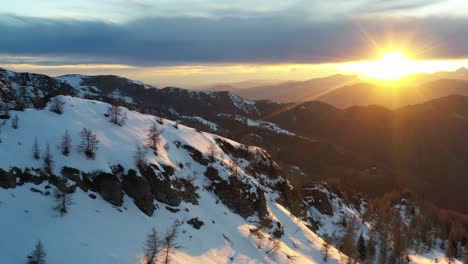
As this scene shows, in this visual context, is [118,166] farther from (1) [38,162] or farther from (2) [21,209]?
(2) [21,209]

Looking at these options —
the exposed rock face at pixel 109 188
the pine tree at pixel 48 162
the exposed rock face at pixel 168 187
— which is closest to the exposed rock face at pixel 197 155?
the exposed rock face at pixel 168 187

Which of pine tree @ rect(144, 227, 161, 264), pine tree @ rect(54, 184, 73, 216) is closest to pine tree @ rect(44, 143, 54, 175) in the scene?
pine tree @ rect(54, 184, 73, 216)

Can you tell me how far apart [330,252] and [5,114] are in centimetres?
6850

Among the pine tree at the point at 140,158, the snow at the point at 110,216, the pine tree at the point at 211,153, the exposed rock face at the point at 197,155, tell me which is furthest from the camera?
the pine tree at the point at 211,153

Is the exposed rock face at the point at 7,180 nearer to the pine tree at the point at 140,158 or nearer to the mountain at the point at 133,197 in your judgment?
the mountain at the point at 133,197

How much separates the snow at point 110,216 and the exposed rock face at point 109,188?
1099mm

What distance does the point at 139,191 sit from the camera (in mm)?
57125

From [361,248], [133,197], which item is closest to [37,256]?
[133,197]

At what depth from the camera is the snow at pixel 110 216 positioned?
42.1m

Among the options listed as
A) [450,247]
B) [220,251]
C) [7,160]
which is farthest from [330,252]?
[450,247]

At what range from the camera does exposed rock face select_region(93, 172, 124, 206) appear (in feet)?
176

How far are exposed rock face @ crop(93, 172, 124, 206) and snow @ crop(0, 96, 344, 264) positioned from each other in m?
1.10

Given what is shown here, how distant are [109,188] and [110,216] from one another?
486cm

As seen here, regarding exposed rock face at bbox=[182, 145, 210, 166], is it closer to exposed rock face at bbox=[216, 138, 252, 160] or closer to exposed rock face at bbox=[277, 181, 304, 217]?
exposed rock face at bbox=[216, 138, 252, 160]
